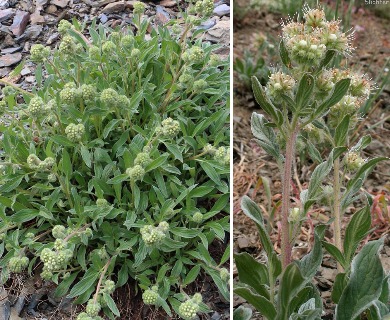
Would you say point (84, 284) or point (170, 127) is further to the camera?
point (84, 284)

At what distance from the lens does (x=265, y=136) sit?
1712 millimetres

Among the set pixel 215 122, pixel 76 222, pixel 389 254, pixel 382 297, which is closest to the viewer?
pixel 382 297

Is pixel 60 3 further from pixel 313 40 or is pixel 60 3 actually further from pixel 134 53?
pixel 313 40

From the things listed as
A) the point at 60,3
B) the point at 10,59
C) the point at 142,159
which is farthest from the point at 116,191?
the point at 60,3

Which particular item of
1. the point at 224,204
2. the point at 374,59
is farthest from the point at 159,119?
the point at 374,59

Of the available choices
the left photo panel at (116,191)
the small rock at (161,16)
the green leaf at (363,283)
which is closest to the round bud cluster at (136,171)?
the left photo panel at (116,191)

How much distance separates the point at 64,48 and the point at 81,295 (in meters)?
1.02

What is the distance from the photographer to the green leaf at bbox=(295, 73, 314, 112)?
146 centimetres

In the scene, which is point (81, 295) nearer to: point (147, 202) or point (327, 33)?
point (147, 202)

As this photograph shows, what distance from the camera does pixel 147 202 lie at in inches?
Result: 95.7

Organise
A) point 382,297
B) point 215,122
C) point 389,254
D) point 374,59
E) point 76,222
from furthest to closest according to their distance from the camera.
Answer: point 374,59
point 215,122
point 76,222
point 389,254
point 382,297

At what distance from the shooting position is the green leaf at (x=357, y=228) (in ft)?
5.17

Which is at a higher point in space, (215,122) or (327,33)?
(327,33)

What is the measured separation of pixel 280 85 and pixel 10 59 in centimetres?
273
